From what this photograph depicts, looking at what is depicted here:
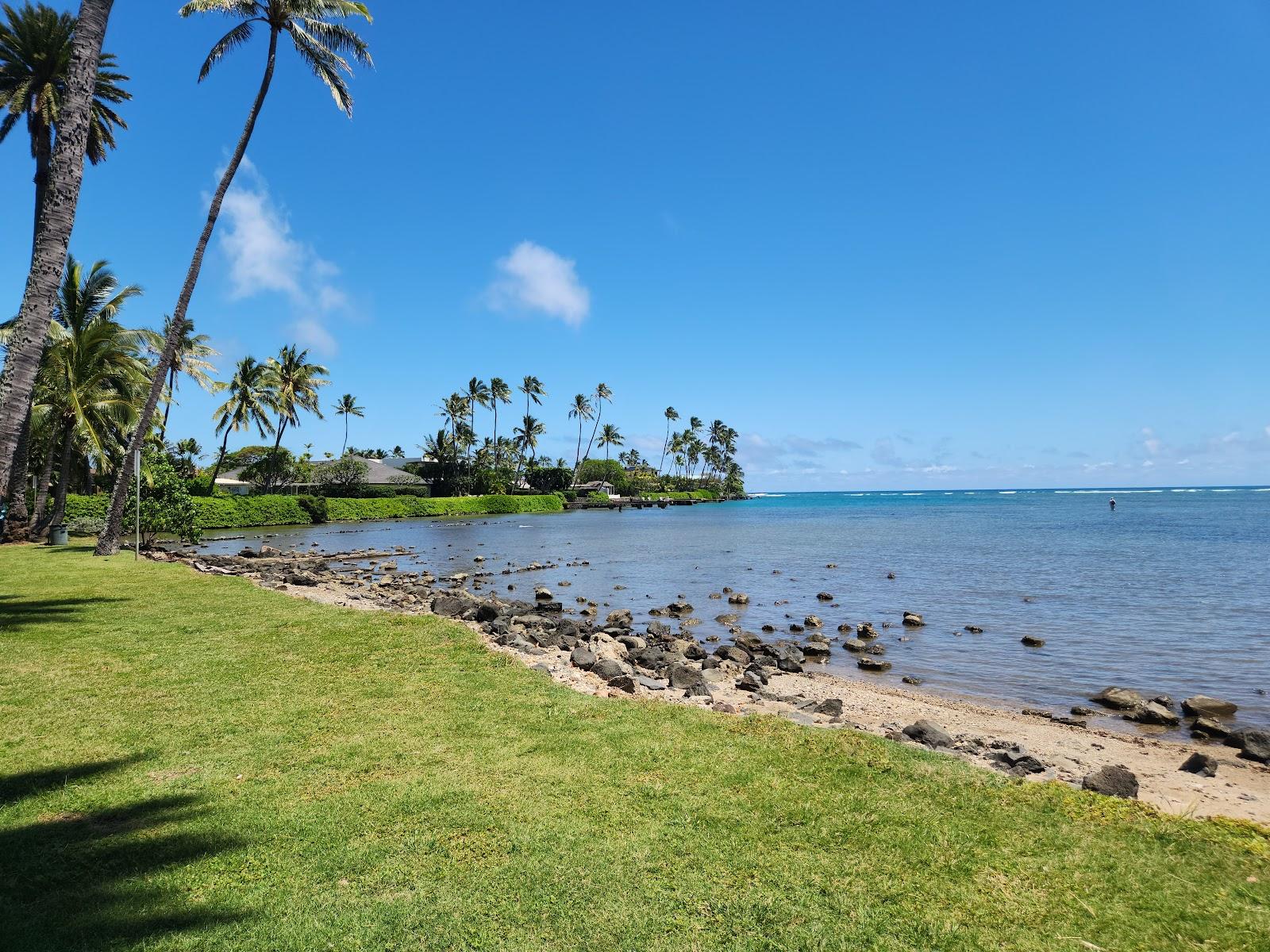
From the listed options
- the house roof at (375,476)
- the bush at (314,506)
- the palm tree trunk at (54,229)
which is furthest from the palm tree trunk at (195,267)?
the house roof at (375,476)

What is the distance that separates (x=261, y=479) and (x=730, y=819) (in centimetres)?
8062

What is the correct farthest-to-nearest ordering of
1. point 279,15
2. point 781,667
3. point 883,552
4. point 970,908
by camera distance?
point 883,552 < point 279,15 < point 781,667 < point 970,908

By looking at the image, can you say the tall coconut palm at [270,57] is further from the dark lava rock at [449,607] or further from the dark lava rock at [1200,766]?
the dark lava rock at [1200,766]

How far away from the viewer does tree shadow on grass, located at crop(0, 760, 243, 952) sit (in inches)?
144

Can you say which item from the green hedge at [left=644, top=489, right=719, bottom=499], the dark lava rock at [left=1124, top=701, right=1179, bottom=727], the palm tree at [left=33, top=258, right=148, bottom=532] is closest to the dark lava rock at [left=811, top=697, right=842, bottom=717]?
the dark lava rock at [left=1124, top=701, right=1179, bottom=727]

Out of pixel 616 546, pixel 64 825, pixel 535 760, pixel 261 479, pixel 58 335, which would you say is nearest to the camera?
pixel 64 825

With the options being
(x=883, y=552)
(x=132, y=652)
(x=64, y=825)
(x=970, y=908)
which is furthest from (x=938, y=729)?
(x=883, y=552)

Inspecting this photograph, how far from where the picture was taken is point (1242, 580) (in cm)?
2675

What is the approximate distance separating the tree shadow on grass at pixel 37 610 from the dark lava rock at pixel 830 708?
12526mm

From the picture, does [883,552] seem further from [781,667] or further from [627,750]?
[627,750]

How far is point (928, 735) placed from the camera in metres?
8.81

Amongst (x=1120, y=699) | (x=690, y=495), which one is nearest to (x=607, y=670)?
(x=1120, y=699)

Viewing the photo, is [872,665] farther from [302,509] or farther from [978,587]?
[302,509]

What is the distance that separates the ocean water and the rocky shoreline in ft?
2.66
